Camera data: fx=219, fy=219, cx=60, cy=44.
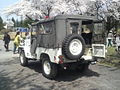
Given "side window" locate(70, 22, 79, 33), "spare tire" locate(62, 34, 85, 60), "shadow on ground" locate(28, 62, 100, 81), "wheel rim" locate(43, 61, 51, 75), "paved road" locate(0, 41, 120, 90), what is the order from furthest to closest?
"shadow on ground" locate(28, 62, 100, 81) < "wheel rim" locate(43, 61, 51, 75) < "side window" locate(70, 22, 79, 33) < "spare tire" locate(62, 34, 85, 60) < "paved road" locate(0, 41, 120, 90)

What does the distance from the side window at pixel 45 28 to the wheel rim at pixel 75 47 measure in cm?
100

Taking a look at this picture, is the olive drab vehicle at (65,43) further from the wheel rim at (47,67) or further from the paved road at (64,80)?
the paved road at (64,80)

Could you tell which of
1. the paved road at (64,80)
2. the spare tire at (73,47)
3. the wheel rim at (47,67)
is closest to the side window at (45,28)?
the spare tire at (73,47)

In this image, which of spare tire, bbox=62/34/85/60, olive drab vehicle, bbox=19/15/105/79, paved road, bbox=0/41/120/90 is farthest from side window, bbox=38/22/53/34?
paved road, bbox=0/41/120/90

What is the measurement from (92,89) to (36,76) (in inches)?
110

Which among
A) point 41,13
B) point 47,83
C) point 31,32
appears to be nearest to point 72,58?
point 47,83

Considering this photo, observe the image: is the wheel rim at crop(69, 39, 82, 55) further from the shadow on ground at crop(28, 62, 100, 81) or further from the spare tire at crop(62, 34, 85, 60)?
the shadow on ground at crop(28, 62, 100, 81)

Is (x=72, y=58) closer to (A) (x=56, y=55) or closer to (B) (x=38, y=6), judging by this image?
(A) (x=56, y=55)

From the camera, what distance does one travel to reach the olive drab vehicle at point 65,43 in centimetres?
754

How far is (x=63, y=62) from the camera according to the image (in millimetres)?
7441

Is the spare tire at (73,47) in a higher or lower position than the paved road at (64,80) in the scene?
higher

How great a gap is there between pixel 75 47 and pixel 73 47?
0.10 m

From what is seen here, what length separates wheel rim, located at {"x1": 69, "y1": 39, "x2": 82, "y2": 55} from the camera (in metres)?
7.58

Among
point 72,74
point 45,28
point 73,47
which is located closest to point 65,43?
point 73,47
